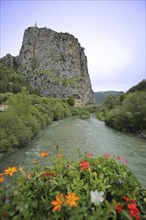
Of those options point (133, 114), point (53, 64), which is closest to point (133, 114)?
point (133, 114)

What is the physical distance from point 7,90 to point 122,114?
58.5 meters

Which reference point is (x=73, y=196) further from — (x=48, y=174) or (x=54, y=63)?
(x=54, y=63)

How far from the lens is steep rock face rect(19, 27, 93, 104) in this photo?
105 m

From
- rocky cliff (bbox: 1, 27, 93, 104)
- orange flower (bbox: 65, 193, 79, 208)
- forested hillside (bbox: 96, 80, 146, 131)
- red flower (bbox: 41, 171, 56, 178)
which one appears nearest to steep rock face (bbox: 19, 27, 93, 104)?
rocky cliff (bbox: 1, 27, 93, 104)

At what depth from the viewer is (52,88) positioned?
104 m

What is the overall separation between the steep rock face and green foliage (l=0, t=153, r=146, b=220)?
99.5m

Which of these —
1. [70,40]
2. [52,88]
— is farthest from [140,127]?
[70,40]

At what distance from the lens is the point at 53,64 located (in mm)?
113000

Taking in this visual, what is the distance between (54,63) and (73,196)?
385 ft

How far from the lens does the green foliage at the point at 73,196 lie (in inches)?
79.6

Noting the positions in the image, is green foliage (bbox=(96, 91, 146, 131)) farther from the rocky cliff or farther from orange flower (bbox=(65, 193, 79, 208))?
the rocky cliff

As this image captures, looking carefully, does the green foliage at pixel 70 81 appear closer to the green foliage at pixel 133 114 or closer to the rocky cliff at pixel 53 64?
the rocky cliff at pixel 53 64

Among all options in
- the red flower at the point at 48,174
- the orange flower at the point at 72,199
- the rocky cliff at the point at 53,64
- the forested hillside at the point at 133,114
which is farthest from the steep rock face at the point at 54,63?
the orange flower at the point at 72,199

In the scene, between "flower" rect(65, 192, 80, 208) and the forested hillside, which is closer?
"flower" rect(65, 192, 80, 208)
